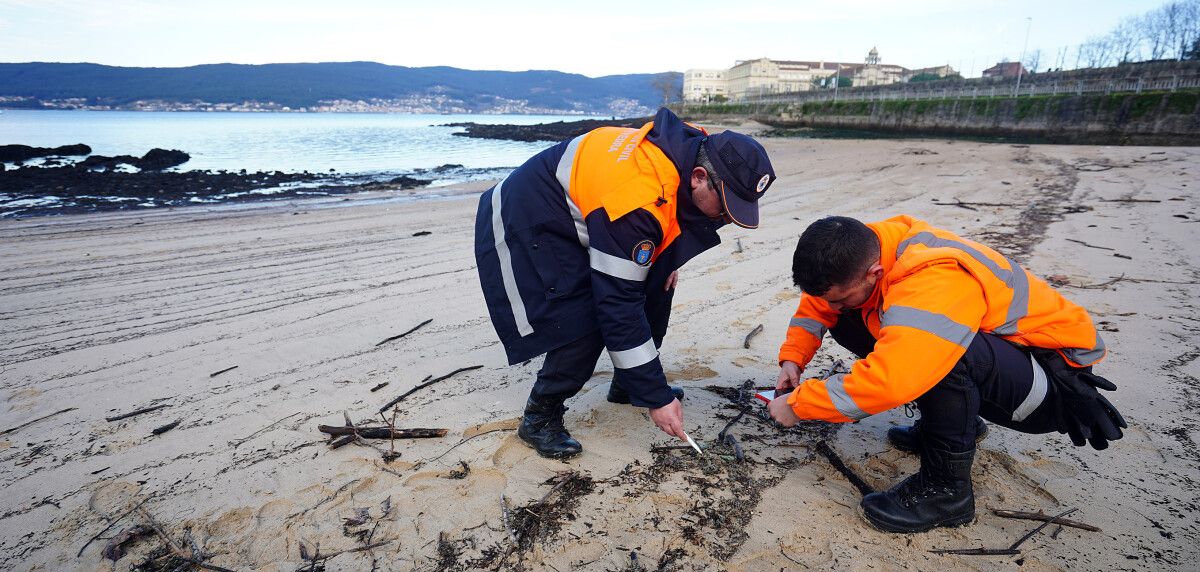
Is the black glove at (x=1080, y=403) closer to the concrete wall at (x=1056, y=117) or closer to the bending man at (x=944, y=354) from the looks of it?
the bending man at (x=944, y=354)

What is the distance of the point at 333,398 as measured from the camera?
3.39m

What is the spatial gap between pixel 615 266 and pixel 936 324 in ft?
3.62

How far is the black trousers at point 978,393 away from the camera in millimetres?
2094

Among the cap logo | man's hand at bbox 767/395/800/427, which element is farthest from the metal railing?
man's hand at bbox 767/395/800/427

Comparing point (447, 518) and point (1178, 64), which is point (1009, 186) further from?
point (1178, 64)

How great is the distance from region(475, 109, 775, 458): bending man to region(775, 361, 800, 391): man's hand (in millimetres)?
595

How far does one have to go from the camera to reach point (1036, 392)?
85.2 inches

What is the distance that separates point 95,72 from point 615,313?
261 meters

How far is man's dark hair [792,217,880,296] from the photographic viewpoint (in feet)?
6.82

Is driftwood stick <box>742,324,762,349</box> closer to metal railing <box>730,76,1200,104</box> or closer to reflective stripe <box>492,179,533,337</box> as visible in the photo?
reflective stripe <box>492,179,533,337</box>

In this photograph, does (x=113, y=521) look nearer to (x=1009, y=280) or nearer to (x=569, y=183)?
(x=569, y=183)

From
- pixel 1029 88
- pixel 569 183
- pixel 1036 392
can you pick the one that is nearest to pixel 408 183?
pixel 569 183

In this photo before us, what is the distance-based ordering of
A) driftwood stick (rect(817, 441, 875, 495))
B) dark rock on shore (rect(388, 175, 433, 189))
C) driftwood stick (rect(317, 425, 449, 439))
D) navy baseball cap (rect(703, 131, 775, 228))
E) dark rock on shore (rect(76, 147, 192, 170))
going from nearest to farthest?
1. navy baseball cap (rect(703, 131, 775, 228))
2. driftwood stick (rect(817, 441, 875, 495))
3. driftwood stick (rect(317, 425, 449, 439))
4. dark rock on shore (rect(388, 175, 433, 189))
5. dark rock on shore (rect(76, 147, 192, 170))

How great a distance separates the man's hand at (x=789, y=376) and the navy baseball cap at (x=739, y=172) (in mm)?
778
